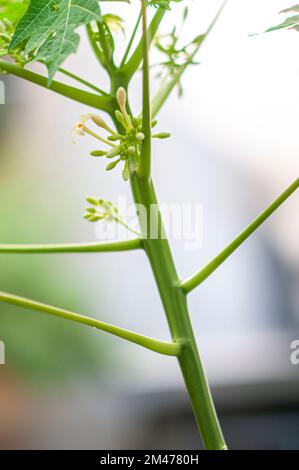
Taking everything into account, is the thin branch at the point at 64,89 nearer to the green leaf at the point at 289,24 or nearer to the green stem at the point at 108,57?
the green stem at the point at 108,57

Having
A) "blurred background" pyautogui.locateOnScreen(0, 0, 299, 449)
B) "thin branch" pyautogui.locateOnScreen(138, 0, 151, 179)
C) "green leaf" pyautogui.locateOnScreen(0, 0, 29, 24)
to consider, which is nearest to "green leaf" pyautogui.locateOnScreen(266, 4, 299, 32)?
"thin branch" pyautogui.locateOnScreen(138, 0, 151, 179)

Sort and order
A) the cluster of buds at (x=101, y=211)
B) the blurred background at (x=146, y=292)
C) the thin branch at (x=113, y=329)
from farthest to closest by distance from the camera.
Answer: the blurred background at (x=146, y=292) < the cluster of buds at (x=101, y=211) < the thin branch at (x=113, y=329)

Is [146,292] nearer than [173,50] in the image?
No

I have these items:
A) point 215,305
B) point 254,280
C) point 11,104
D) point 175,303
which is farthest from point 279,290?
point 175,303

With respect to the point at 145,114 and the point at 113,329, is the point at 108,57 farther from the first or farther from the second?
the point at 113,329

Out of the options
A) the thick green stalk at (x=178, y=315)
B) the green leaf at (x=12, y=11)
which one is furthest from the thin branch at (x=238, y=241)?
the green leaf at (x=12, y=11)

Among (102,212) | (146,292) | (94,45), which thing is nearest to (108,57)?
(94,45)
